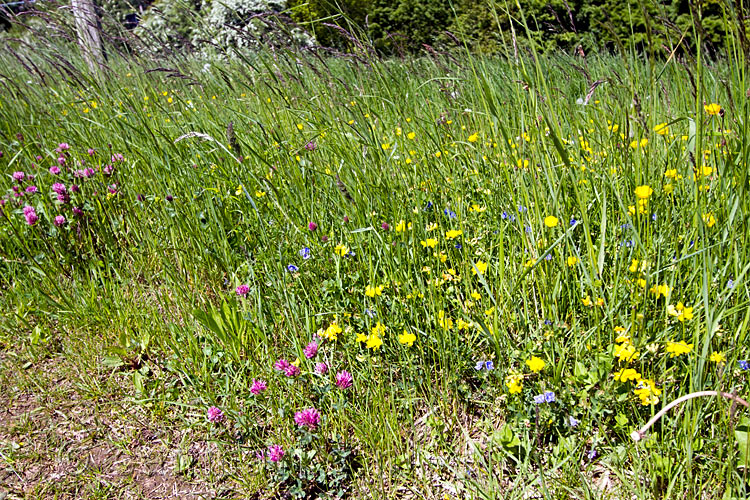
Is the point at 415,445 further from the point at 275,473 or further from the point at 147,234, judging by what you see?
the point at 147,234

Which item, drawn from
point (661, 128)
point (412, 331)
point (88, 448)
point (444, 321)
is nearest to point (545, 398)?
point (444, 321)

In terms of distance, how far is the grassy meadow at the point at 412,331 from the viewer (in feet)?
4.14

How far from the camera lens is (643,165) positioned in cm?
167

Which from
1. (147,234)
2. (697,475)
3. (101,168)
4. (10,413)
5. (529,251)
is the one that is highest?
(101,168)

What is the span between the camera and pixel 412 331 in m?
1.58

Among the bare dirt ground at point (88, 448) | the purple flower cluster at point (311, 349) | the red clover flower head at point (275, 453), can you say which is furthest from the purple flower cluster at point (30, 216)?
the red clover flower head at point (275, 453)

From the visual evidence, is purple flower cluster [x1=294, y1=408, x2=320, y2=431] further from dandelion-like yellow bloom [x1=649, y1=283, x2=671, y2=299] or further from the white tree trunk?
the white tree trunk

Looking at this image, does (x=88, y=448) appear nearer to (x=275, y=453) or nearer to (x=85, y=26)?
(x=275, y=453)

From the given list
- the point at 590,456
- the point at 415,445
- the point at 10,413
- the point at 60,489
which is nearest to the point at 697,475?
the point at 590,456

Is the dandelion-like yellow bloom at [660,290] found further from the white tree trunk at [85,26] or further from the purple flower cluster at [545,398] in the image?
the white tree trunk at [85,26]

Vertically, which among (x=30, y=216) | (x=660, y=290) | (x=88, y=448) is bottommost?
(x=88, y=448)

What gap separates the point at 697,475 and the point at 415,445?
656 mm

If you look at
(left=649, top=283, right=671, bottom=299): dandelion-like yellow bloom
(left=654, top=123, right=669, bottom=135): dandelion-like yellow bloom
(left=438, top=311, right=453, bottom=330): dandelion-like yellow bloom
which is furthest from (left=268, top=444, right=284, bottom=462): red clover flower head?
(left=654, top=123, right=669, bottom=135): dandelion-like yellow bloom

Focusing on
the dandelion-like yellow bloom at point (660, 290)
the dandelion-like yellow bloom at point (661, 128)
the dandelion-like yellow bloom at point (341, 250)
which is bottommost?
the dandelion-like yellow bloom at point (660, 290)
